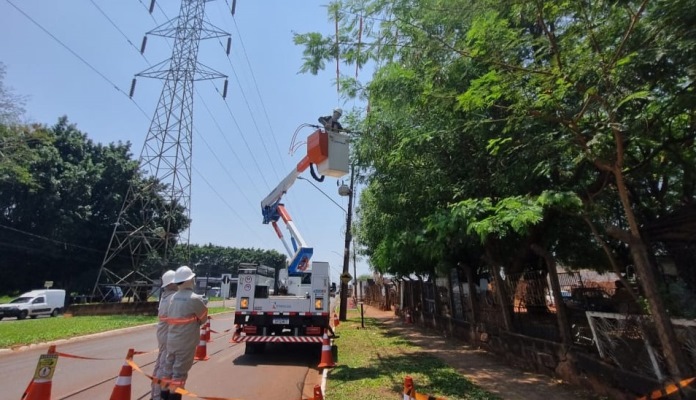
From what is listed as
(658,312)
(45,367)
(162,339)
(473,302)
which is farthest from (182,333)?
(473,302)

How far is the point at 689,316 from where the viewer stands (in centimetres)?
608

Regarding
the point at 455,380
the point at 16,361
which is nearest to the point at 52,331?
the point at 16,361

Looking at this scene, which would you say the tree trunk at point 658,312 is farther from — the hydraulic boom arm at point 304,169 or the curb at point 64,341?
the curb at point 64,341

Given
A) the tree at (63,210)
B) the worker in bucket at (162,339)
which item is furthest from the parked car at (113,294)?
the worker in bucket at (162,339)

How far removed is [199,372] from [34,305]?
24495 millimetres

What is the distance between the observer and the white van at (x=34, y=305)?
79.7 ft

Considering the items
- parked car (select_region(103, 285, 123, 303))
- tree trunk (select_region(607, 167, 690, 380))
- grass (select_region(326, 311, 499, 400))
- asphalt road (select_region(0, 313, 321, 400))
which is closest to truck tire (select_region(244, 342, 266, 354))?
asphalt road (select_region(0, 313, 321, 400))

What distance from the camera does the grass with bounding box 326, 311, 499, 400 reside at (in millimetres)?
6656

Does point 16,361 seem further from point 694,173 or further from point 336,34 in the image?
point 694,173

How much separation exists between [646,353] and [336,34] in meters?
6.88

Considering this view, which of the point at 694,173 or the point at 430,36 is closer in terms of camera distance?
the point at 430,36

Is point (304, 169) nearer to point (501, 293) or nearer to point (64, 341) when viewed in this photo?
point (501, 293)

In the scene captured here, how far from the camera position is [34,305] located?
25.8 metres

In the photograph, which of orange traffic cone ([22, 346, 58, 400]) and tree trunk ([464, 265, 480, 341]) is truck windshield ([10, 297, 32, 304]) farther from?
tree trunk ([464, 265, 480, 341])
